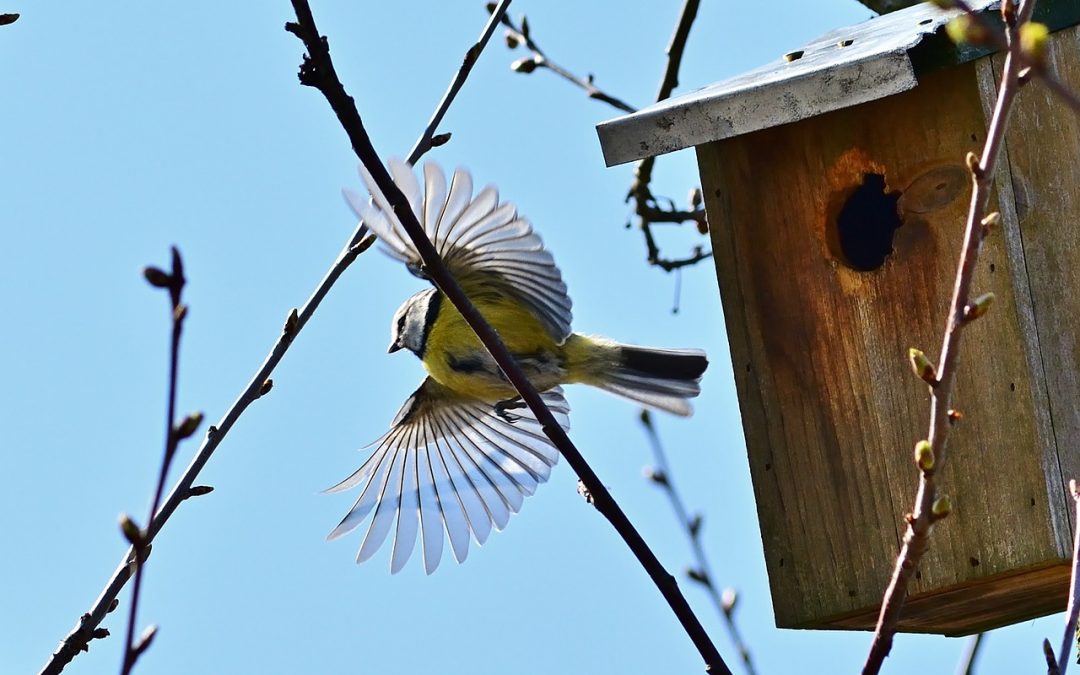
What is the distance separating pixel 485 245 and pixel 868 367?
1028 mm

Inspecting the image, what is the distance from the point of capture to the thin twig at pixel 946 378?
50.8 inches

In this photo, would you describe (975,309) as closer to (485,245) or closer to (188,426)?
(188,426)

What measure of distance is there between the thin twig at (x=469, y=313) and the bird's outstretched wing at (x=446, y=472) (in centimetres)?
186

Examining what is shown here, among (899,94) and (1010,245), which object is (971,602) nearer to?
(1010,245)

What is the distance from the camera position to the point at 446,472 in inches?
160

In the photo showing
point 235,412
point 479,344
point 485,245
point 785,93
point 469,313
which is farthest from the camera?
point 479,344

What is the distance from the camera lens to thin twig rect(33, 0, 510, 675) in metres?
1.93

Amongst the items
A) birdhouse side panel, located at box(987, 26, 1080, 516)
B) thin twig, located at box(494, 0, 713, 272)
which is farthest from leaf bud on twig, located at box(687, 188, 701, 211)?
birdhouse side panel, located at box(987, 26, 1080, 516)

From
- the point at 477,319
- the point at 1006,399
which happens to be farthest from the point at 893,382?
the point at 477,319

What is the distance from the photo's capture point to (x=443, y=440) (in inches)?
162

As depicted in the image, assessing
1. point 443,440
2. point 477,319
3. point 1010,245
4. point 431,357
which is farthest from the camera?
point 443,440

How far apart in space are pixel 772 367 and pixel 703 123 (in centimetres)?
50

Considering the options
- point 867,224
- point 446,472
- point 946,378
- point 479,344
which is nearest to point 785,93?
point 867,224

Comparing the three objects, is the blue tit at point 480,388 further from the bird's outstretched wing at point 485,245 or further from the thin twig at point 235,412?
the thin twig at point 235,412
